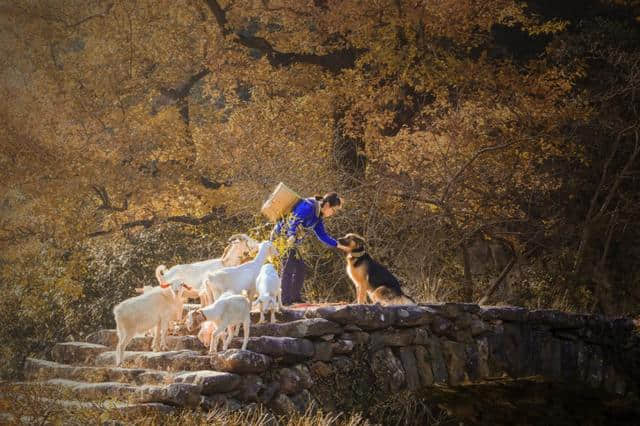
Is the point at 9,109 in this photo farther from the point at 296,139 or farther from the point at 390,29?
the point at 390,29

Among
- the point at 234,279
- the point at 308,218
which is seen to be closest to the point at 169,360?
the point at 234,279

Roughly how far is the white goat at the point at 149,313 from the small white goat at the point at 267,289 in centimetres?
87

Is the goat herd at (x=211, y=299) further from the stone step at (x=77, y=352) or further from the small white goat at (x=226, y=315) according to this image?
the stone step at (x=77, y=352)

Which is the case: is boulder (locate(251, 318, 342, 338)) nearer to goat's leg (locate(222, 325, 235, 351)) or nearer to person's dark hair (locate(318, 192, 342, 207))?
goat's leg (locate(222, 325, 235, 351))

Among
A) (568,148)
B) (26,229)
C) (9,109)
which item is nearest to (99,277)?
(26,229)

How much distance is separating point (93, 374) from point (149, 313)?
880 mm

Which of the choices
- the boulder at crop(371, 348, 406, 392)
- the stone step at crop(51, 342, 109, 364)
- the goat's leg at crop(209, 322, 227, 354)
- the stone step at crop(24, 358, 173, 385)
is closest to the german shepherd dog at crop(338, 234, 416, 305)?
the boulder at crop(371, 348, 406, 392)

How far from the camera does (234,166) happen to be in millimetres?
15773

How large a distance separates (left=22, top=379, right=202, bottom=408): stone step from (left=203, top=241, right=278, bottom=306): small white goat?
1409 mm

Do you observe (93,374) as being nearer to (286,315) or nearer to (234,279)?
(234,279)

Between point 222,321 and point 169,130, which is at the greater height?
point 169,130

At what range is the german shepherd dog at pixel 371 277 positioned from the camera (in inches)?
378

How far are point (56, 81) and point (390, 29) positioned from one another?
23.7 ft

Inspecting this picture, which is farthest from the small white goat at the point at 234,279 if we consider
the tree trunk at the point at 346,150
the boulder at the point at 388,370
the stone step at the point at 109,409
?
the tree trunk at the point at 346,150
